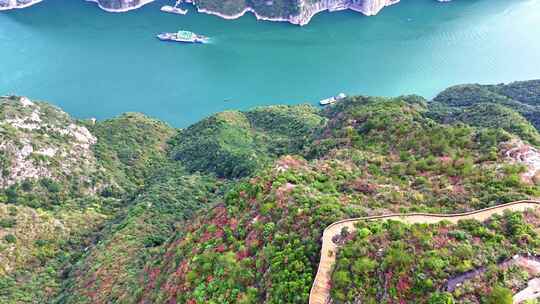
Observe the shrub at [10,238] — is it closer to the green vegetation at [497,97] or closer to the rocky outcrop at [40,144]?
the rocky outcrop at [40,144]

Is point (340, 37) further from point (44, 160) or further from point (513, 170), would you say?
point (513, 170)

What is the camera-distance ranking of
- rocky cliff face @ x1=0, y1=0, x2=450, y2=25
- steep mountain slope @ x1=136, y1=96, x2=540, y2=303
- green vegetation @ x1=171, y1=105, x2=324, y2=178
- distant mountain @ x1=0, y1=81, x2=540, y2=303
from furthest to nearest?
1. rocky cliff face @ x1=0, y1=0, x2=450, y2=25
2. green vegetation @ x1=171, y1=105, x2=324, y2=178
3. steep mountain slope @ x1=136, y1=96, x2=540, y2=303
4. distant mountain @ x1=0, y1=81, x2=540, y2=303

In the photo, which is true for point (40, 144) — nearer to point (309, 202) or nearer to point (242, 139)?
point (242, 139)

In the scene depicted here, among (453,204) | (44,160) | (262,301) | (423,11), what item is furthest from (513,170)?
→ (423,11)

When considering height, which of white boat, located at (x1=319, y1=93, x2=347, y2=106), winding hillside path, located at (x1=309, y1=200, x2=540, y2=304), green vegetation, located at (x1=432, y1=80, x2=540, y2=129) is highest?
winding hillside path, located at (x1=309, y1=200, x2=540, y2=304)

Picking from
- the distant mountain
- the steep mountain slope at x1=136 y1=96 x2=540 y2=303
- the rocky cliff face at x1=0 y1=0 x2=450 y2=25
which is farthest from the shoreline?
the steep mountain slope at x1=136 y1=96 x2=540 y2=303

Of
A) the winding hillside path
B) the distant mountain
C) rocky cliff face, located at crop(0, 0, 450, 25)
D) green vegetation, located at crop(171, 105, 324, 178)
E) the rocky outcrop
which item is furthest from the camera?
rocky cliff face, located at crop(0, 0, 450, 25)

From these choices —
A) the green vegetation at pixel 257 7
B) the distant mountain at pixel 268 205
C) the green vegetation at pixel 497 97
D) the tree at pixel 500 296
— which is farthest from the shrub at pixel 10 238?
the green vegetation at pixel 257 7

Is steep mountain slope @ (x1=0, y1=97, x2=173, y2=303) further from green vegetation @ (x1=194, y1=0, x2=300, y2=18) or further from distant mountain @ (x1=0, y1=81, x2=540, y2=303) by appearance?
green vegetation @ (x1=194, y1=0, x2=300, y2=18)

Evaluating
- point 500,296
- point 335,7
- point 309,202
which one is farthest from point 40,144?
point 335,7
